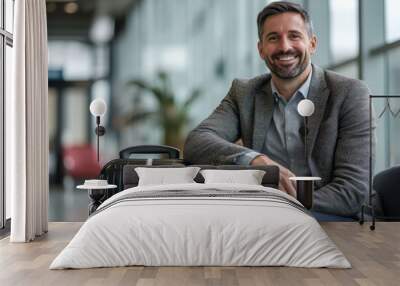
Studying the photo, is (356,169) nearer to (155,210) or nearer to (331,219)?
(331,219)

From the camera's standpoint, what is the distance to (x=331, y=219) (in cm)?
707

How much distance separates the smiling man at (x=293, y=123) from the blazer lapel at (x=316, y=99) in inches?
0.4

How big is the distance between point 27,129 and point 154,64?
6.08ft

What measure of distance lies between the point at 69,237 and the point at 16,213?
0.58 meters

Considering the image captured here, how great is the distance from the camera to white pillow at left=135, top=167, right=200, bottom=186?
665 centimetres

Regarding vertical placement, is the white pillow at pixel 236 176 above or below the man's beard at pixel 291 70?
below

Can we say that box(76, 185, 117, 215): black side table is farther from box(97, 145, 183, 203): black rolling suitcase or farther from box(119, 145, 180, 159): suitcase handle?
box(119, 145, 180, 159): suitcase handle

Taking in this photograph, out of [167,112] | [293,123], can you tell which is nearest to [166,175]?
[167,112]

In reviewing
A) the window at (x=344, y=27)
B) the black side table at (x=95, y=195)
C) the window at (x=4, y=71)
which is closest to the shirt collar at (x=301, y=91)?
the window at (x=344, y=27)

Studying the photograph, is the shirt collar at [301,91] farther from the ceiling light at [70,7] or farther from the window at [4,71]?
the window at [4,71]

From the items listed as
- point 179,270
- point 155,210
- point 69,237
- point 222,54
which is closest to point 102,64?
point 222,54

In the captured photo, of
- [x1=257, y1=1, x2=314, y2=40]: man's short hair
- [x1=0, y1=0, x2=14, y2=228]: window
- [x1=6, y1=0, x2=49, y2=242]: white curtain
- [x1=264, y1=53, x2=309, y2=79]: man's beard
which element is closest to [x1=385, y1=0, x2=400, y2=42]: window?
[x1=257, y1=1, x2=314, y2=40]: man's short hair

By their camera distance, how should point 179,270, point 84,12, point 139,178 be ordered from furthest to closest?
point 84,12
point 139,178
point 179,270

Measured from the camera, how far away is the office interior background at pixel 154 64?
23.5 feet
